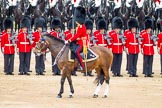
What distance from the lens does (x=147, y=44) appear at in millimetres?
21766

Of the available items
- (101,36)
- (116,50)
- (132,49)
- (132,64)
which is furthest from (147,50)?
(101,36)

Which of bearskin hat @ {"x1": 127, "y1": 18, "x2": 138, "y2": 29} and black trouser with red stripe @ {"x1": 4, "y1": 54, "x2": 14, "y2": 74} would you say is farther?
bearskin hat @ {"x1": 127, "y1": 18, "x2": 138, "y2": 29}

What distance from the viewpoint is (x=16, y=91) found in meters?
17.2

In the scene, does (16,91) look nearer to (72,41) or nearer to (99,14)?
(72,41)

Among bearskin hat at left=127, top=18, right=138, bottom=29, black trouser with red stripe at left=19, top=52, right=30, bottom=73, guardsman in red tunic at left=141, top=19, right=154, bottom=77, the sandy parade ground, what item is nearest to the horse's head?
the sandy parade ground

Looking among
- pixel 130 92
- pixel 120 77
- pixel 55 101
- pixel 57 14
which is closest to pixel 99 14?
pixel 57 14

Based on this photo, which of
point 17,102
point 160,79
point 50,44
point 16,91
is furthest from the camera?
point 160,79

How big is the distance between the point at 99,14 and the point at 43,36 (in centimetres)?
901

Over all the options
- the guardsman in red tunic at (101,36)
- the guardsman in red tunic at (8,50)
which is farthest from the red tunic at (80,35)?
the guardsman in red tunic at (8,50)

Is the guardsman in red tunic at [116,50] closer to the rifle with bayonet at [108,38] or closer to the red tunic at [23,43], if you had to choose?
the rifle with bayonet at [108,38]

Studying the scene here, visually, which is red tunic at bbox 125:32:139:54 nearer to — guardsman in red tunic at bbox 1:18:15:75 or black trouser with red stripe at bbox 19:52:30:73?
black trouser with red stripe at bbox 19:52:30:73

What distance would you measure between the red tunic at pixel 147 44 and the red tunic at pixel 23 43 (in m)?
3.52

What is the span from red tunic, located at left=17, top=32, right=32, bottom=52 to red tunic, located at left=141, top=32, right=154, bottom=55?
3.52 meters

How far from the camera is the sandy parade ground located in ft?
49.2
